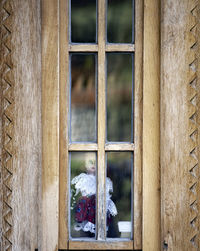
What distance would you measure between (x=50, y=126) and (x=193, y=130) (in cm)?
74

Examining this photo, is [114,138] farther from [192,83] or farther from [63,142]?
[192,83]

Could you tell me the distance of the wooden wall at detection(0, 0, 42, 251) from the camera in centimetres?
119

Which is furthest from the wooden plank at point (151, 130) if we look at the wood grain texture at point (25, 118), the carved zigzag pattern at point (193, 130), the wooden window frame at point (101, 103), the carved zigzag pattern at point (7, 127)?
the carved zigzag pattern at point (7, 127)

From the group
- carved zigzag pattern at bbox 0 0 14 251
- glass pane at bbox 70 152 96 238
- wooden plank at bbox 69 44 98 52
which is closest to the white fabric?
glass pane at bbox 70 152 96 238

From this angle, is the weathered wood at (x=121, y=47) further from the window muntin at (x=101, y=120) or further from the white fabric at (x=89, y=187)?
the white fabric at (x=89, y=187)

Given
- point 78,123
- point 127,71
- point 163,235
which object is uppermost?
point 127,71

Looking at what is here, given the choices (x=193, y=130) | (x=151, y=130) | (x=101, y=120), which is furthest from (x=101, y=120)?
(x=193, y=130)

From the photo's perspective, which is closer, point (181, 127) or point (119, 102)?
Answer: point (181, 127)

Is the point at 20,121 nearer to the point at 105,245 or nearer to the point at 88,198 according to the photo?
the point at 88,198

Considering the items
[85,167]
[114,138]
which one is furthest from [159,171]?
[85,167]

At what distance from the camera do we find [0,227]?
3.94 feet

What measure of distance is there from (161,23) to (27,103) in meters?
0.80

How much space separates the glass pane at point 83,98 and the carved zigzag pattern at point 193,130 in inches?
20.0

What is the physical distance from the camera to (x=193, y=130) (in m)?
1.18
